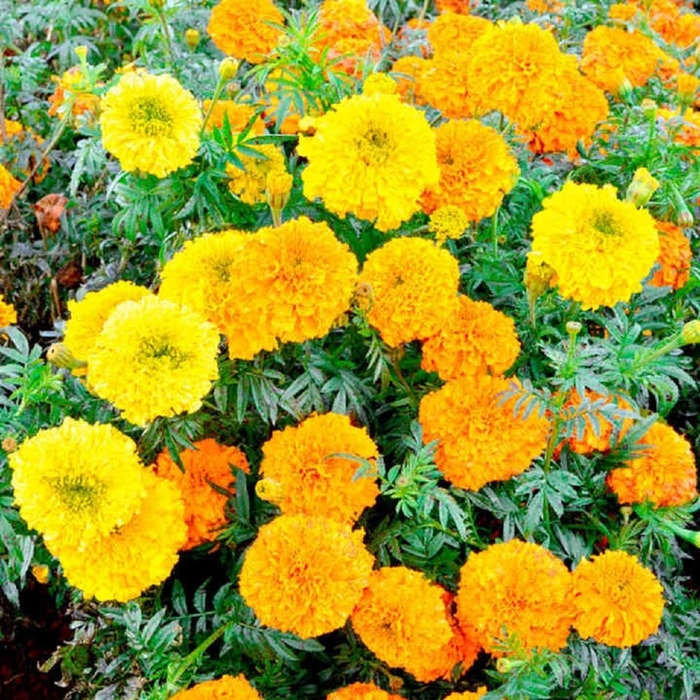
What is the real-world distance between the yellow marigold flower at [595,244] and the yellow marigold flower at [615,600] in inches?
19.6

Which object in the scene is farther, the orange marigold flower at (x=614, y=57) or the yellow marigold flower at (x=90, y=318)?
the orange marigold flower at (x=614, y=57)

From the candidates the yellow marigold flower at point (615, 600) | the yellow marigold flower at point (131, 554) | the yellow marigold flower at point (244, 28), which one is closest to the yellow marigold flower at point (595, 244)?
the yellow marigold flower at point (615, 600)

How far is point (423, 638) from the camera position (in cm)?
157

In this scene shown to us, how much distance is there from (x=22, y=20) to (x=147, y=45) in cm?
52

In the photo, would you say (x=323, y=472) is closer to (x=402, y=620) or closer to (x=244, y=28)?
(x=402, y=620)

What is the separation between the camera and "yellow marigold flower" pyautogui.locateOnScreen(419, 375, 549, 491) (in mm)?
1720

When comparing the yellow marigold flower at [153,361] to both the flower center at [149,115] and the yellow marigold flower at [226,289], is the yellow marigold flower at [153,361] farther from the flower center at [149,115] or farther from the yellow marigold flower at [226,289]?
the flower center at [149,115]

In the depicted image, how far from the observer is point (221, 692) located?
153cm

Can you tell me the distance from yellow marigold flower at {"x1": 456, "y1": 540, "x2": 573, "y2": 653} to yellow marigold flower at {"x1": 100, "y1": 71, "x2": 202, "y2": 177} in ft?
A: 3.24

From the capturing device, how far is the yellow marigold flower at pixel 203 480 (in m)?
1.77

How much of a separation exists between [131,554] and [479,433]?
0.69 metres

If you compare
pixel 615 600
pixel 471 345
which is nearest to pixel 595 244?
pixel 471 345

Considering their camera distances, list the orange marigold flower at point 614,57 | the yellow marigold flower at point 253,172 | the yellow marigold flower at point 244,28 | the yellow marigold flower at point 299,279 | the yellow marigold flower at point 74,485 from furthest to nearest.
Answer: the orange marigold flower at point 614,57, the yellow marigold flower at point 244,28, the yellow marigold flower at point 253,172, the yellow marigold flower at point 299,279, the yellow marigold flower at point 74,485

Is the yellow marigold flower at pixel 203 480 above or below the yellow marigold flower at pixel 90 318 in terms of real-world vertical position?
below
